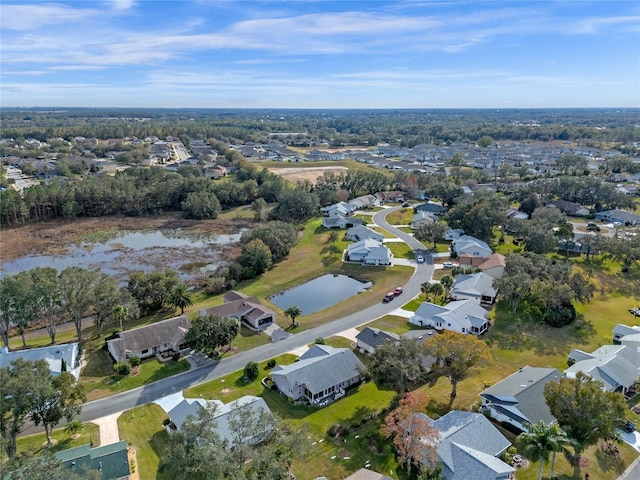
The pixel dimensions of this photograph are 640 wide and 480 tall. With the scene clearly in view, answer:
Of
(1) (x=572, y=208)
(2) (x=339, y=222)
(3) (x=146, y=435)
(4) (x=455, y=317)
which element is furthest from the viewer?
(1) (x=572, y=208)

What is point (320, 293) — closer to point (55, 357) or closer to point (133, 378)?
point (133, 378)

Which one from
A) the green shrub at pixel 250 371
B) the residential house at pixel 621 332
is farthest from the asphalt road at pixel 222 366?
the residential house at pixel 621 332

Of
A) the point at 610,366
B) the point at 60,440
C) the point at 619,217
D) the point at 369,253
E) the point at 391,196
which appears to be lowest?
the point at 60,440

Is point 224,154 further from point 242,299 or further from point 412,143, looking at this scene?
point 242,299

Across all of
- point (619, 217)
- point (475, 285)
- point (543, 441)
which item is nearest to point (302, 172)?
point (619, 217)

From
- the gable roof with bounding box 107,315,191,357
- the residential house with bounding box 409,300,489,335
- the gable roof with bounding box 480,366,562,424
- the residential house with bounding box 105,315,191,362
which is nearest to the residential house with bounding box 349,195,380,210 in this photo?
the residential house with bounding box 409,300,489,335
